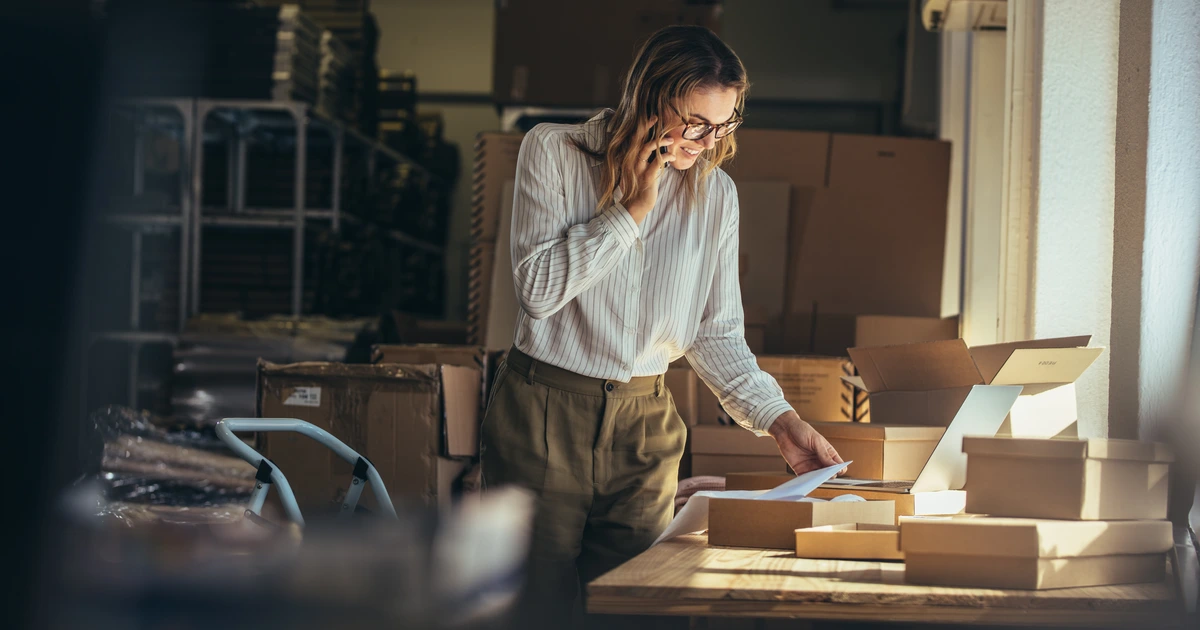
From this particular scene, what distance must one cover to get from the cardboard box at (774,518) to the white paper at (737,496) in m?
0.03

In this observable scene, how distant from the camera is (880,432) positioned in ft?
6.11

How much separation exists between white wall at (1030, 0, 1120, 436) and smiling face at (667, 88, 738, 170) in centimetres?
89

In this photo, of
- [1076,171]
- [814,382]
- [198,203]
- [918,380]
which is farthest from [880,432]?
[198,203]

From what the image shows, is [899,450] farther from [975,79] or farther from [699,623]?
[975,79]

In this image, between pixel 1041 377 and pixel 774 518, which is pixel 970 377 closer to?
pixel 1041 377

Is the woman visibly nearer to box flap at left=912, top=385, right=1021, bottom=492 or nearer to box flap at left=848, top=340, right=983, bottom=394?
box flap at left=912, top=385, right=1021, bottom=492

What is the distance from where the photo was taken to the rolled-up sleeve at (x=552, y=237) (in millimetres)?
1686

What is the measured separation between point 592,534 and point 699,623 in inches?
9.5

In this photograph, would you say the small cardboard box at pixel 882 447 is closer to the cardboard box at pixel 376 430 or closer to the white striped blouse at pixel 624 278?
the white striped blouse at pixel 624 278

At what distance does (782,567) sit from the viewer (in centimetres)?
133

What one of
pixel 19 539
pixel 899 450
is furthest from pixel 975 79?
pixel 19 539

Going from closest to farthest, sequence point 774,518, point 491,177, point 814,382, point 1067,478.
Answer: point 1067,478 < point 774,518 < point 814,382 < point 491,177

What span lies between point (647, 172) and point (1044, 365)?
75 centimetres

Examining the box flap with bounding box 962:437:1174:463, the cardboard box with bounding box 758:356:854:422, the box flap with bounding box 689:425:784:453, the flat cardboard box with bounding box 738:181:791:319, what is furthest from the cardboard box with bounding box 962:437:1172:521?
the flat cardboard box with bounding box 738:181:791:319
